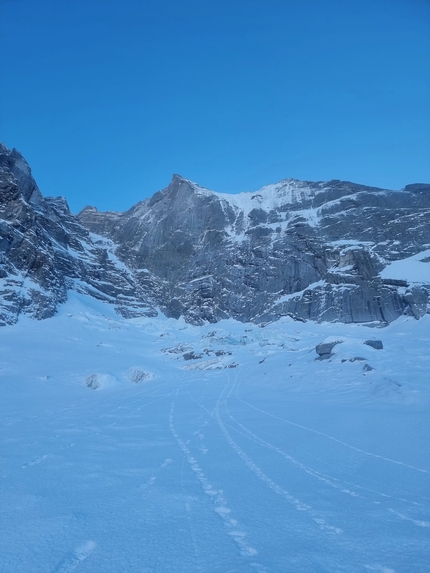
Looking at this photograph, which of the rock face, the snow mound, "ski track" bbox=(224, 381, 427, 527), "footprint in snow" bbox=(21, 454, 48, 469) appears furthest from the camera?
the rock face

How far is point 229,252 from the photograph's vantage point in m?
89.6

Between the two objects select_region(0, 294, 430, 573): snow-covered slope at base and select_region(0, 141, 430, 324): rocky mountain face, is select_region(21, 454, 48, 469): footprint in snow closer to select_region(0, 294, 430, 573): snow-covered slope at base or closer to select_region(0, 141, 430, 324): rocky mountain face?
select_region(0, 294, 430, 573): snow-covered slope at base

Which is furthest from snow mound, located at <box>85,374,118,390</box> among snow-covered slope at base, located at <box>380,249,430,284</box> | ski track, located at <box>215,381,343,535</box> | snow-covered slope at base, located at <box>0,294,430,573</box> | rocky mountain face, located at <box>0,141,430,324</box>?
snow-covered slope at base, located at <box>380,249,430,284</box>

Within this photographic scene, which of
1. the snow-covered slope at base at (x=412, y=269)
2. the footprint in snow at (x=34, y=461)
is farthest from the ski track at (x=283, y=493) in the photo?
the snow-covered slope at base at (x=412, y=269)

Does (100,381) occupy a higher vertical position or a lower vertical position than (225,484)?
lower

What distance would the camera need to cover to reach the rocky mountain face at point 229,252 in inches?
2459

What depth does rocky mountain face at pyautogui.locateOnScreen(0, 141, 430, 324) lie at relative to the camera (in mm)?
62469

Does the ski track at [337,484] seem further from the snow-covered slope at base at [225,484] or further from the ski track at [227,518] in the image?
the ski track at [227,518]

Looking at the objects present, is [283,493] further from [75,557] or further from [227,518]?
[75,557]

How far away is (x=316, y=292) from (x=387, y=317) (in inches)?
543

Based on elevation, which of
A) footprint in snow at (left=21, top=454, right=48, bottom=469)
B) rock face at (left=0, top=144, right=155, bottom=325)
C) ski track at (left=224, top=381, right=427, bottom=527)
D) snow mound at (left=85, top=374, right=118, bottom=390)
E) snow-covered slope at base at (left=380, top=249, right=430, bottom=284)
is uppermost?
rock face at (left=0, top=144, right=155, bottom=325)

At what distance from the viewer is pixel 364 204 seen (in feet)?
271

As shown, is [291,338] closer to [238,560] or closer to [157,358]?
[157,358]

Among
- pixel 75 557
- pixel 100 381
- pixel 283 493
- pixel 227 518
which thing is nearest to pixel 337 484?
pixel 283 493
